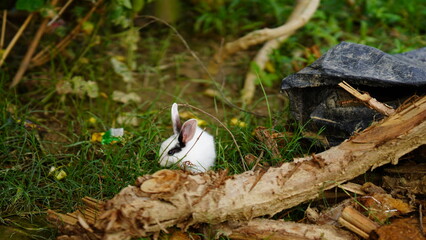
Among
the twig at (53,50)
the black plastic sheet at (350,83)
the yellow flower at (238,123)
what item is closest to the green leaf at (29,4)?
the twig at (53,50)

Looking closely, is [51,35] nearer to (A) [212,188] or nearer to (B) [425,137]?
(A) [212,188]

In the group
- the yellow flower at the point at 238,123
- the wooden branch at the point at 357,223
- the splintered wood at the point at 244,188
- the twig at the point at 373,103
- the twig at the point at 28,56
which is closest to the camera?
the splintered wood at the point at 244,188

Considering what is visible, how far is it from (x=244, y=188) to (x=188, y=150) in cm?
71

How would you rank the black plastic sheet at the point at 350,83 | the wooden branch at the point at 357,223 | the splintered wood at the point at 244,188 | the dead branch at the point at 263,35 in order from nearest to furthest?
the splintered wood at the point at 244,188 < the wooden branch at the point at 357,223 < the black plastic sheet at the point at 350,83 < the dead branch at the point at 263,35

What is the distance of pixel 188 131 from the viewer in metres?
3.13

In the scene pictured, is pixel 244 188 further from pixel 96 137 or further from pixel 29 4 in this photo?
pixel 29 4

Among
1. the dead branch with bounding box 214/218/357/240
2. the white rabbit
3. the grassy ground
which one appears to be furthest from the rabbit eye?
the dead branch with bounding box 214/218/357/240

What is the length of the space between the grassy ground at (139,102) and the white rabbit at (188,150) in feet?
0.27

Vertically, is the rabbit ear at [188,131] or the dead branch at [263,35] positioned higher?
the dead branch at [263,35]

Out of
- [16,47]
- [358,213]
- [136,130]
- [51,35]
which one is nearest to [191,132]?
[136,130]

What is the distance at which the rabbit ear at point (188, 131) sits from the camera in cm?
311

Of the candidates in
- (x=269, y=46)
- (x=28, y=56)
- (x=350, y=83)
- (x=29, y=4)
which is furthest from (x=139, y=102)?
(x=350, y=83)

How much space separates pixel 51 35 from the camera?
4543mm

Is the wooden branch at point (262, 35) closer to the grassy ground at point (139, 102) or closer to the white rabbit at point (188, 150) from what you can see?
the grassy ground at point (139, 102)
